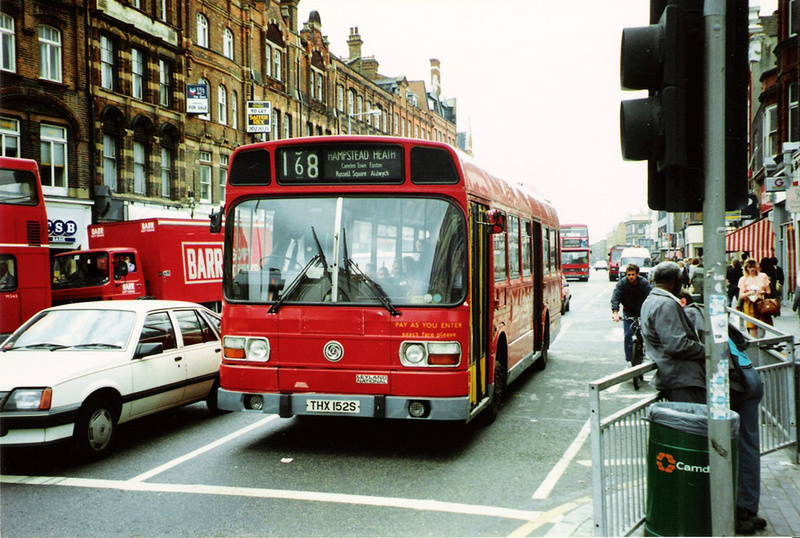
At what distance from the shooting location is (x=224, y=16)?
34906 millimetres

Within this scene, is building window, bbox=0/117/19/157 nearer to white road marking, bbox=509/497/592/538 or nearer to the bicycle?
the bicycle

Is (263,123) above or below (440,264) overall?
above

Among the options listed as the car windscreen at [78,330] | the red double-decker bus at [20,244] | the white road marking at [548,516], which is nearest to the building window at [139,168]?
the red double-decker bus at [20,244]

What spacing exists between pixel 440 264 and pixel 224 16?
3185 centimetres

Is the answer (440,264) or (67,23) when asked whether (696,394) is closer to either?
(440,264)

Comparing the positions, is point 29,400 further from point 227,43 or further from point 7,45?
point 227,43

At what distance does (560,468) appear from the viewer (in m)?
6.58

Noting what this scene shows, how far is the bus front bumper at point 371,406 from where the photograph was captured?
657 centimetres

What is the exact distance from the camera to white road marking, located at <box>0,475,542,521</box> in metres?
5.37

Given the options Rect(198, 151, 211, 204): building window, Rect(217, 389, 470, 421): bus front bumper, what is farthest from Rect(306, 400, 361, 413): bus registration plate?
Rect(198, 151, 211, 204): building window

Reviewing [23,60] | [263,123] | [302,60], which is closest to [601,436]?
[23,60]

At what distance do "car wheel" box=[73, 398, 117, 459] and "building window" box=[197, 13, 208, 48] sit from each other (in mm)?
29170

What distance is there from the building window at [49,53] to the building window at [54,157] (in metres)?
1.77

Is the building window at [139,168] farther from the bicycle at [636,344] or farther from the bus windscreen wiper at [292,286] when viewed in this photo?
the bus windscreen wiper at [292,286]
